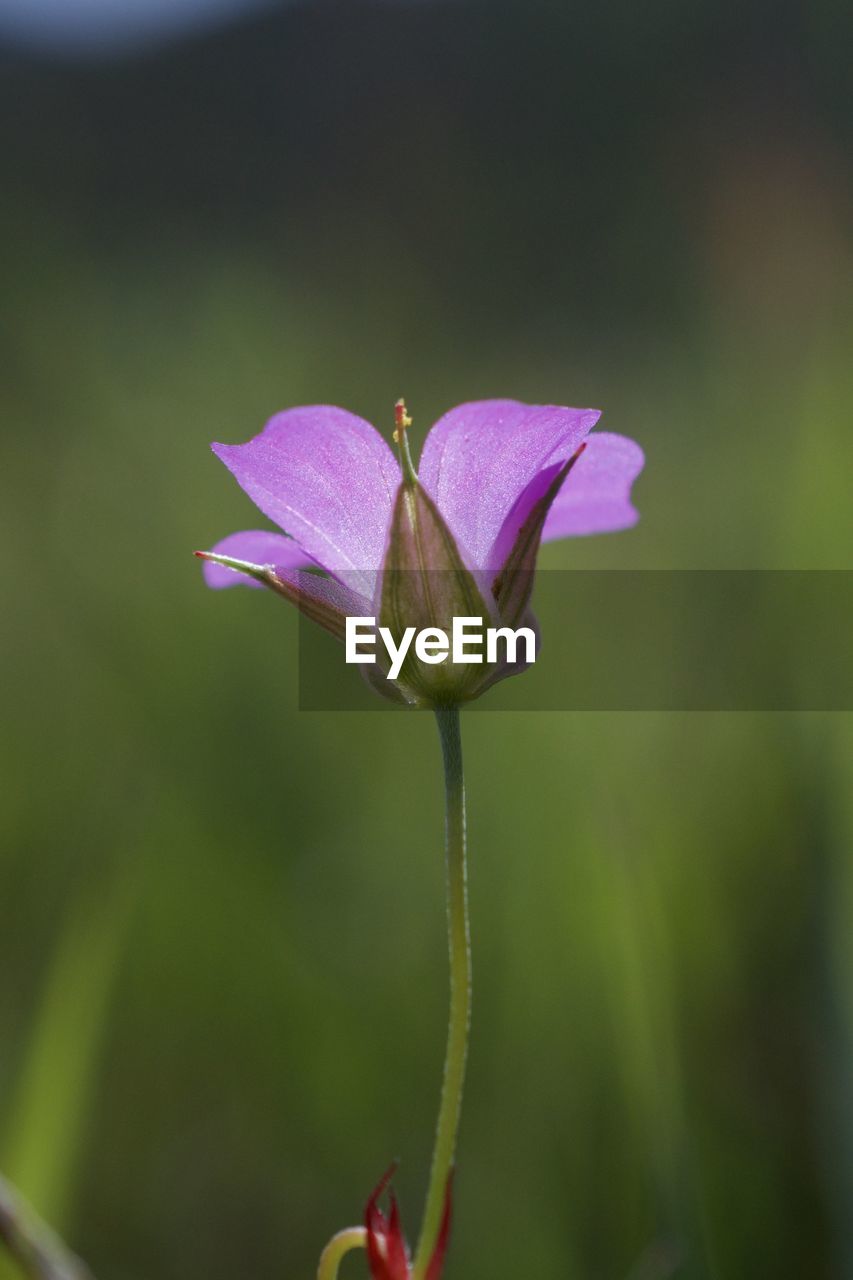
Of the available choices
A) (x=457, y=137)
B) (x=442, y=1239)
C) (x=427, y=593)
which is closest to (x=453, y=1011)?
(x=442, y=1239)

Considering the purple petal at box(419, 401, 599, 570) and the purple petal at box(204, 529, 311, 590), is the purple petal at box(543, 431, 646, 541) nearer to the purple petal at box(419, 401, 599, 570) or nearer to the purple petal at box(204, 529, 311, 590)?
the purple petal at box(419, 401, 599, 570)

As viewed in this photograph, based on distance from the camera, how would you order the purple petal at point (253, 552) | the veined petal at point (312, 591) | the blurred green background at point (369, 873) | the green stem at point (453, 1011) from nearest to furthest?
the green stem at point (453, 1011) < the veined petal at point (312, 591) < the purple petal at point (253, 552) < the blurred green background at point (369, 873)

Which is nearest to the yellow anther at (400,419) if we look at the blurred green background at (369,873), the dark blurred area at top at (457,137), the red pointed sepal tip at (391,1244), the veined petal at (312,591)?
the veined petal at (312,591)

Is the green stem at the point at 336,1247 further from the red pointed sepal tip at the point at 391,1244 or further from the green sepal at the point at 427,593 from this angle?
the green sepal at the point at 427,593

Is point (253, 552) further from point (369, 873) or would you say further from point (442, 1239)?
point (369, 873)

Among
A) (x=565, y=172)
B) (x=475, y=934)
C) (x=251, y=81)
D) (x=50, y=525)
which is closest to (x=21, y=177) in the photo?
(x=251, y=81)

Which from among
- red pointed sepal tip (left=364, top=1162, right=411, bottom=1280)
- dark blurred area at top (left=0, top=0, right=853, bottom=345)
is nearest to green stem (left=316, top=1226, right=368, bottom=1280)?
red pointed sepal tip (left=364, top=1162, right=411, bottom=1280)
